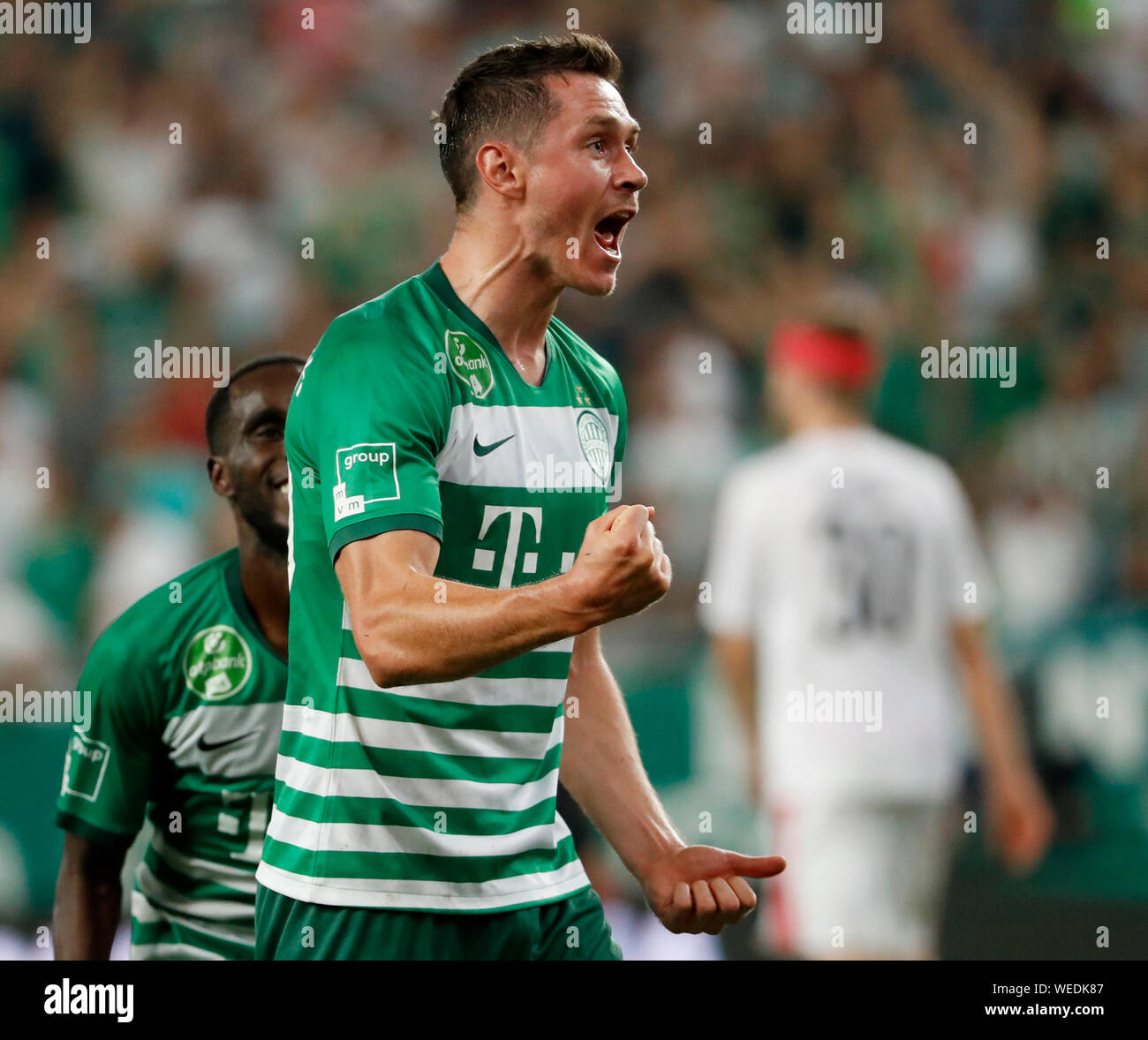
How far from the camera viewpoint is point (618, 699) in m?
2.82

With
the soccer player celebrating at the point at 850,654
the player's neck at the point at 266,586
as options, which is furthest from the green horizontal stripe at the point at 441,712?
the soccer player celebrating at the point at 850,654

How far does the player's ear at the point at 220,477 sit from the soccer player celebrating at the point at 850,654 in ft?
8.26

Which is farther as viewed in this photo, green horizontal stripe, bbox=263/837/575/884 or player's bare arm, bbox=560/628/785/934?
player's bare arm, bbox=560/628/785/934

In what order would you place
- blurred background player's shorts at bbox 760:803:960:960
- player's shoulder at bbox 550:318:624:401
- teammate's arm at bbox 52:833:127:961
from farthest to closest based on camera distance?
blurred background player's shorts at bbox 760:803:960:960 < teammate's arm at bbox 52:833:127:961 < player's shoulder at bbox 550:318:624:401

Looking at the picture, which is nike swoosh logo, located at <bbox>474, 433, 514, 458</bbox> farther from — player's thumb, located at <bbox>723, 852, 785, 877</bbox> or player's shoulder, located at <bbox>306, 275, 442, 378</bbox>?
player's thumb, located at <bbox>723, 852, 785, 877</bbox>

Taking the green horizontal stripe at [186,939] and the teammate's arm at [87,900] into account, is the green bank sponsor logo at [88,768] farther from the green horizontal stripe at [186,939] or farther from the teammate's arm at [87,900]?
the green horizontal stripe at [186,939]

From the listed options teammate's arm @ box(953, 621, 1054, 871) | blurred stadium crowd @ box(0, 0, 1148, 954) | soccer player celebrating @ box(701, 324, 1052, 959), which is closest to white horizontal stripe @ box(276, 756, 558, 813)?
soccer player celebrating @ box(701, 324, 1052, 959)

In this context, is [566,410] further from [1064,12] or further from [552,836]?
[1064,12]

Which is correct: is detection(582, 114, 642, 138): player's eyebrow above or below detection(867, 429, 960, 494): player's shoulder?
above

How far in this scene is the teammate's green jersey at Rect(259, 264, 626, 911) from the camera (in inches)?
90.0

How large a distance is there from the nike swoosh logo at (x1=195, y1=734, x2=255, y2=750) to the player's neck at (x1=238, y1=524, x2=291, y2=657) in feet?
0.64

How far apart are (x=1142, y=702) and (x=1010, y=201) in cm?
292

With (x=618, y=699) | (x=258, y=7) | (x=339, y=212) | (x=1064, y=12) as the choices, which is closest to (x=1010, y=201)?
(x=1064, y=12)

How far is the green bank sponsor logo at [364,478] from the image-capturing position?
6.97 ft
